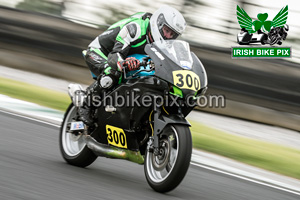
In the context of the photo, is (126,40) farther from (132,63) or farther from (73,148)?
(73,148)

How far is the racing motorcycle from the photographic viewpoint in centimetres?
492

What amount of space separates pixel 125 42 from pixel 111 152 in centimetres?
108

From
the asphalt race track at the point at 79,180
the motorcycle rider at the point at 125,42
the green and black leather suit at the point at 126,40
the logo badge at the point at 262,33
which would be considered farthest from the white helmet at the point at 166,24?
the logo badge at the point at 262,33

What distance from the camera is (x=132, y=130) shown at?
538 cm

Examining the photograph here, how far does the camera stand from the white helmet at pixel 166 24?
5.19m

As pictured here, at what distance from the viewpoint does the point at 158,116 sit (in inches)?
200

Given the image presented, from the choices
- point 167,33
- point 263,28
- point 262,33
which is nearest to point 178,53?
point 167,33

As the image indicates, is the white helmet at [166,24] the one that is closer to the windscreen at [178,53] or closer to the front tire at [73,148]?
the windscreen at [178,53]

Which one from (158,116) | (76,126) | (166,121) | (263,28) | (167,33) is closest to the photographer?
(166,121)

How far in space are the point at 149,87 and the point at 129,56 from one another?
0.57 metres

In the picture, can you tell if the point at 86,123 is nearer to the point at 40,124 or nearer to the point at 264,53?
the point at 40,124

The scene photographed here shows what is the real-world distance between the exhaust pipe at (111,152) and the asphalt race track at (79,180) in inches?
8.7

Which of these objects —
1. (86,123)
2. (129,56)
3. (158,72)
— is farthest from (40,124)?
(158,72)
